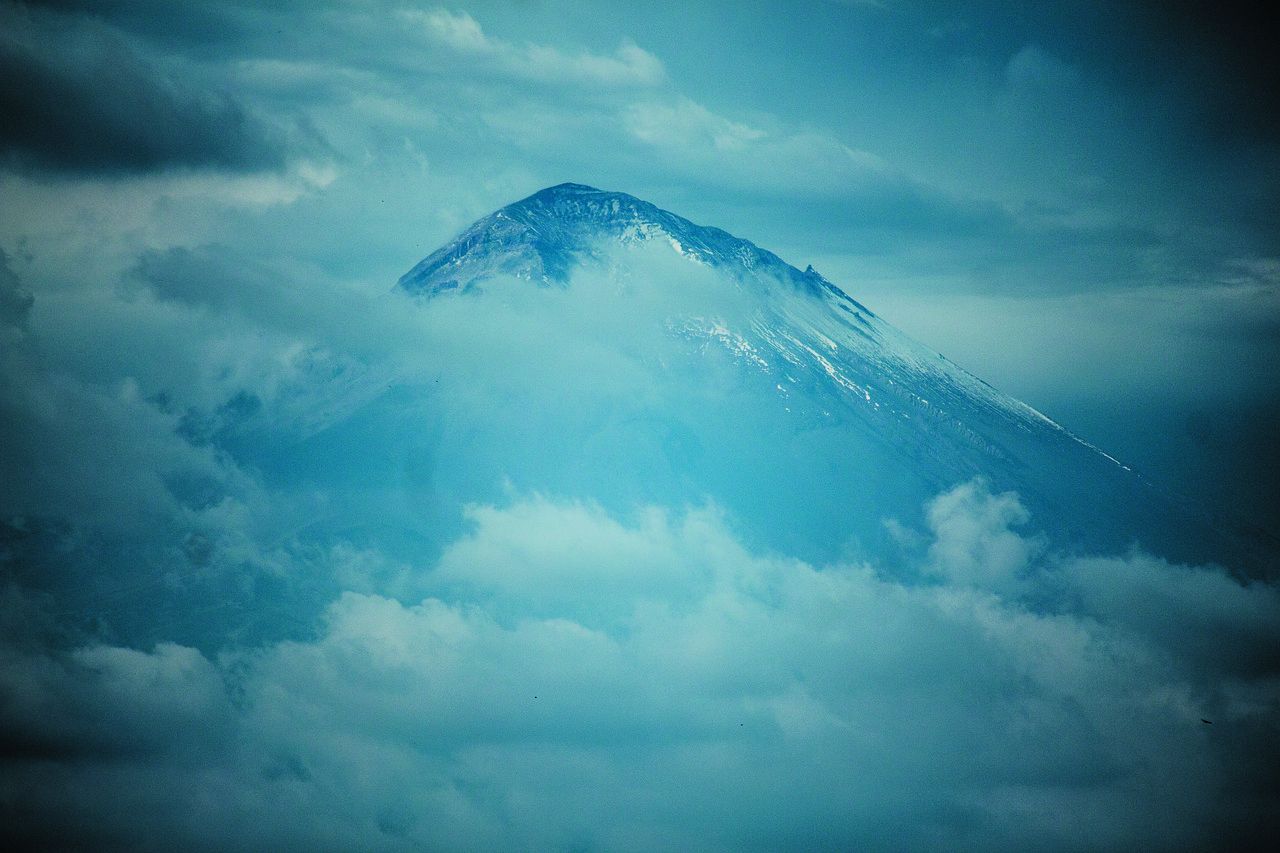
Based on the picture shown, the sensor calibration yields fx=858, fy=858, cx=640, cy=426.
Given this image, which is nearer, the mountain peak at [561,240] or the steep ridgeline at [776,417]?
the mountain peak at [561,240]

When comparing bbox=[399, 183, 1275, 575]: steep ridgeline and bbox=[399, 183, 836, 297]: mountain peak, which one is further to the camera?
bbox=[399, 183, 1275, 575]: steep ridgeline

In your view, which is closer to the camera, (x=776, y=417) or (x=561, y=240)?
(x=561, y=240)

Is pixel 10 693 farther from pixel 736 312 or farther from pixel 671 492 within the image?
pixel 736 312

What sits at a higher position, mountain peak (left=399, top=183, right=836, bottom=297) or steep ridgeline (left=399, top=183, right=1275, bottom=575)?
mountain peak (left=399, top=183, right=836, bottom=297)

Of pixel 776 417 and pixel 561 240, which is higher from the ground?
pixel 561 240

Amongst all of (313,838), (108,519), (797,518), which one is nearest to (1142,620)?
(797,518)
